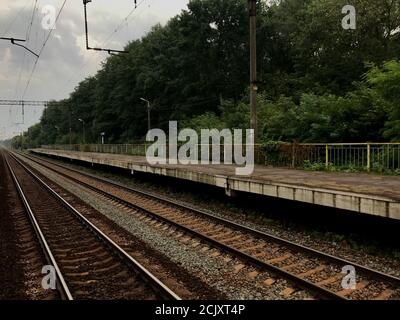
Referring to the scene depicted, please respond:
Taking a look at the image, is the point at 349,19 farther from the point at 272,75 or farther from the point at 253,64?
the point at 253,64

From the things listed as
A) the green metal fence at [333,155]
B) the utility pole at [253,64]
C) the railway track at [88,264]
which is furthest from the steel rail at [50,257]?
the green metal fence at [333,155]

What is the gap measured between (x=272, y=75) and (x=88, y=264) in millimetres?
42474

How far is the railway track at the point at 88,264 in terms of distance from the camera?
6.62 meters

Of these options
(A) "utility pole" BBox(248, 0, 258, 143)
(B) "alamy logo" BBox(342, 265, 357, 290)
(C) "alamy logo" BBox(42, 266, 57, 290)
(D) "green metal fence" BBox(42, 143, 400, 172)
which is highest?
(A) "utility pole" BBox(248, 0, 258, 143)

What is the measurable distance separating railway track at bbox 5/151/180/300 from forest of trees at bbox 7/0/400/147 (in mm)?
10922

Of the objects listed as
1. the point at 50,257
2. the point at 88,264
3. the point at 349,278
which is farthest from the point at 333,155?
the point at 50,257

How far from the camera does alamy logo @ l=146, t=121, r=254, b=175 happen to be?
20.4 meters

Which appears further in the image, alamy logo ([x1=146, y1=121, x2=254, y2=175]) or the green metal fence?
alamy logo ([x1=146, y1=121, x2=254, y2=175])

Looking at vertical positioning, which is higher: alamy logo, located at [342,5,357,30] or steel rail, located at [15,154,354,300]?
alamy logo, located at [342,5,357,30]

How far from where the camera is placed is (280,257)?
8.29m

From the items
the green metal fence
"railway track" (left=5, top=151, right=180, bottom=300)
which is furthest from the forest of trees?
"railway track" (left=5, top=151, right=180, bottom=300)

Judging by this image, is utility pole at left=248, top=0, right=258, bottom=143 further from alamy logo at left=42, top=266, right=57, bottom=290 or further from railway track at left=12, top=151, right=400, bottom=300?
alamy logo at left=42, top=266, right=57, bottom=290

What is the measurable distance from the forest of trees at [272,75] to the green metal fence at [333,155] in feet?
3.77

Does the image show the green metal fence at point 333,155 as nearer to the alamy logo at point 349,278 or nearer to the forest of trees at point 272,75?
the forest of trees at point 272,75
